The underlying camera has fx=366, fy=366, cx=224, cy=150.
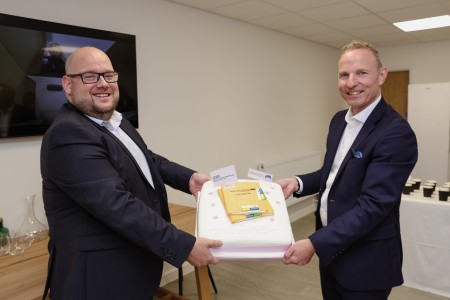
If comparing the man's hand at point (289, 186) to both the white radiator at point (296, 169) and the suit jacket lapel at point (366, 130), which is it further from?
the white radiator at point (296, 169)

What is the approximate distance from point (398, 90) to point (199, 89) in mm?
4057

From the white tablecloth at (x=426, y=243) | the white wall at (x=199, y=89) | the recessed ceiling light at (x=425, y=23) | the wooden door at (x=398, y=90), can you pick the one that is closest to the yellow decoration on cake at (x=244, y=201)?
the white wall at (x=199, y=89)

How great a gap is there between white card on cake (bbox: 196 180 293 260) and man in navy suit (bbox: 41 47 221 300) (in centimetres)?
5

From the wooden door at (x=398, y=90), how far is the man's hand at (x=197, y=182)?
5.08 meters

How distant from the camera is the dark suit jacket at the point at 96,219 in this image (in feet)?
4.17

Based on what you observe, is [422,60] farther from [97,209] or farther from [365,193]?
[97,209]

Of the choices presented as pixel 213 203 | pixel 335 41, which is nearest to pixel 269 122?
pixel 335 41

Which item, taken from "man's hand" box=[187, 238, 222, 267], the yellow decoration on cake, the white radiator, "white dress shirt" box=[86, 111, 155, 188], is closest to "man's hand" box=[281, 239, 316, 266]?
the yellow decoration on cake

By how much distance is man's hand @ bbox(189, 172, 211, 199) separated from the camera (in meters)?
1.94

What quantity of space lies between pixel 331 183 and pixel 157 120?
6.39 feet

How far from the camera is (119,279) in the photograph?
138 cm

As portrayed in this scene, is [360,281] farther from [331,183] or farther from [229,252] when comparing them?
[229,252]

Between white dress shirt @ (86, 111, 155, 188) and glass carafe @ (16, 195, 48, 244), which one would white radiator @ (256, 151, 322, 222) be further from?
white dress shirt @ (86, 111, 155, 188)

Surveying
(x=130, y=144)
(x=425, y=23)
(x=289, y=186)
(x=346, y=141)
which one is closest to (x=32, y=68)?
(x=130, y=144)
